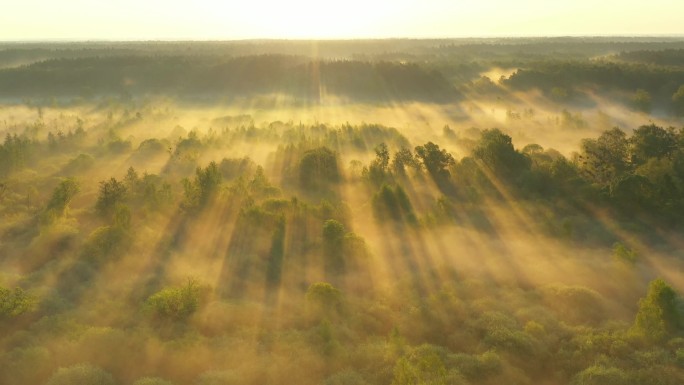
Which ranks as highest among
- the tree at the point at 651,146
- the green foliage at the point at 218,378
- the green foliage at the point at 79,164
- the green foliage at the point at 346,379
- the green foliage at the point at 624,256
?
the tree at the point at 651,146

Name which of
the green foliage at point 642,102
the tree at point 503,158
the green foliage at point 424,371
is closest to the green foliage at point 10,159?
the green foliage at point 424,371

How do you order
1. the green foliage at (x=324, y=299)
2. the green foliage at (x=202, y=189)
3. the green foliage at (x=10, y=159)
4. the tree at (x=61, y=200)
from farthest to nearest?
the green foliage at (x=10, y=159)
the green foliage at (x=202, y=189)
the tree at (x=61, y=200)
the green foliage at (x=324, y=299)

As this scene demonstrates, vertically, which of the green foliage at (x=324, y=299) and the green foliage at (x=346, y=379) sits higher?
the green foliage at (x=324, y=299)

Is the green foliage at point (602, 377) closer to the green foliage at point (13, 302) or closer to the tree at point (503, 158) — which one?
the green foliage at point (13, 302)

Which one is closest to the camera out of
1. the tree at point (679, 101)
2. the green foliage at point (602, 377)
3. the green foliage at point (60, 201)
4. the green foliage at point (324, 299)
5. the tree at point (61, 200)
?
the green foliage at point (602, 377)

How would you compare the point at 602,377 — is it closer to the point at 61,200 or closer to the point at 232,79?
the point at 61,200

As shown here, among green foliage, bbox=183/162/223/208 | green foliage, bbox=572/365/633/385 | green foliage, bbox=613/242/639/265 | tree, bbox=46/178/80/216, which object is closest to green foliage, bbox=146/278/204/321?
green foliage, bbox=183/162/223/208

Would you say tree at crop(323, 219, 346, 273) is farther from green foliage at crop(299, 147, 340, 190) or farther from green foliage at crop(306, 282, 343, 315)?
green foliage at crop(299, 147, 340, 190)
